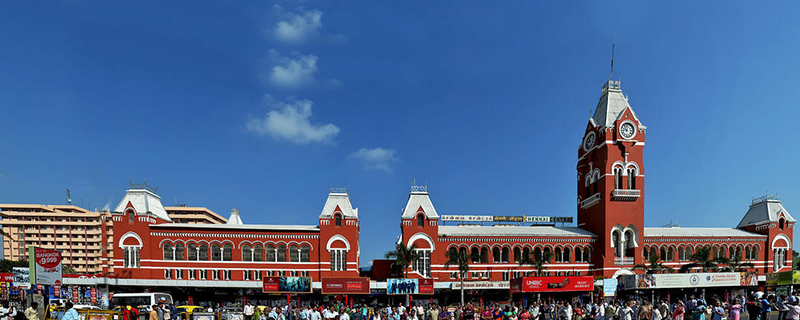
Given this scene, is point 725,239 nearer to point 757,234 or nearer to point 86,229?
point 757,234

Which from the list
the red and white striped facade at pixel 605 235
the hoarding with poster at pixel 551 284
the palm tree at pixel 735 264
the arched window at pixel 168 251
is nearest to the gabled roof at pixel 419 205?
the red and white striped facade at pixel 605 235

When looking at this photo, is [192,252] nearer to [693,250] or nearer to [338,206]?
[338,206]

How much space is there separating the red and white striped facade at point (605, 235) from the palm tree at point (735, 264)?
91 cm

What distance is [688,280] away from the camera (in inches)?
2135

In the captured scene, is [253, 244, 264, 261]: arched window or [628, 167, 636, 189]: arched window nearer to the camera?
[253, 244, 264, 261]: arched window

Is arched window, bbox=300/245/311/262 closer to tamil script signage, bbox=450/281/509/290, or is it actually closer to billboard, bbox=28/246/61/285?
tamil script signage, bbox=450/281/509/290

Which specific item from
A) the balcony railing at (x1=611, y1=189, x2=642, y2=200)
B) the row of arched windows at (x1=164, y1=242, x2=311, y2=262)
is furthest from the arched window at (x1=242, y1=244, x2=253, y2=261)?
the balcony railing at (x1=611, y1=189, x2=642, y2=200)

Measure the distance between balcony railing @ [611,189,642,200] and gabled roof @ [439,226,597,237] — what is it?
5.25 metres

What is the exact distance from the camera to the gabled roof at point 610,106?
61.7 m

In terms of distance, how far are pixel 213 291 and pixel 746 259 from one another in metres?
62.0

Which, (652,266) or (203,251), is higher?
→ (203,251)

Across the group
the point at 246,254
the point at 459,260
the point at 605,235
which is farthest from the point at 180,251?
the point at 605,235

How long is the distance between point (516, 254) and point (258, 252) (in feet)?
93.7

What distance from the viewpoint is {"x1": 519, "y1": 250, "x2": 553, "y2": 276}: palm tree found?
58625 mm
